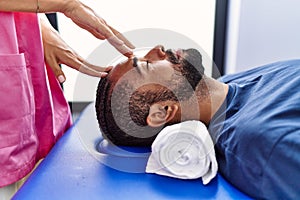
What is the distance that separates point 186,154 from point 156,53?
0.35 meters

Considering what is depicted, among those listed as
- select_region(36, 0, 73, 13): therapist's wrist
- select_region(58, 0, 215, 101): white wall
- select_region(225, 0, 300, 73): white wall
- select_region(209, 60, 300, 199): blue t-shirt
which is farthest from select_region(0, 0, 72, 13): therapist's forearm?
select_region(225, 0, 300, 73): white wall

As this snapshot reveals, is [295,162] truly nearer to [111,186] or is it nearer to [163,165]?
[163,165]

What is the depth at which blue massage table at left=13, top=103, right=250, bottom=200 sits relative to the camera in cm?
61

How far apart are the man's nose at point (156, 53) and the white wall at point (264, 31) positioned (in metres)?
0.85

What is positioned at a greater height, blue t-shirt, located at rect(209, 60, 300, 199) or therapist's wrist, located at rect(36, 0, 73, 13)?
therapist's wrist, located at rect(36, 0, 73, 13)

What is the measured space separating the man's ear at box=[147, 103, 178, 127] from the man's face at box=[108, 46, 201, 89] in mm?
75

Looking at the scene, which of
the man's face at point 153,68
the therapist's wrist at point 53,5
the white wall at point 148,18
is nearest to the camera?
the therapist's wrist at point 53,5

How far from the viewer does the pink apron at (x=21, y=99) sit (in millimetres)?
634

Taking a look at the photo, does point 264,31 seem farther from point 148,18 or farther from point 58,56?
point 58,56

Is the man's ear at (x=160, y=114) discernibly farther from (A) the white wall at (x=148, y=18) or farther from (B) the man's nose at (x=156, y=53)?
(A) the white wall at (x=148, y=18)

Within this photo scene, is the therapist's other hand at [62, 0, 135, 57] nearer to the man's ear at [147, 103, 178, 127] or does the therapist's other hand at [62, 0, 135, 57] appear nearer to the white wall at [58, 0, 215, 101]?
the man's ear at [147, 103, 178, 127]

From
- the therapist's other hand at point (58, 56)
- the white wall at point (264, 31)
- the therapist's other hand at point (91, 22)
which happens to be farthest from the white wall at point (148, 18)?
the therapist's other hand at point (91, 22)

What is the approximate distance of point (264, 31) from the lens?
1524 mm

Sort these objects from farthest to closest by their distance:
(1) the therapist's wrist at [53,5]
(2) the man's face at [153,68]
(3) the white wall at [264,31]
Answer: (3) the white wall at [264,31]
(2) the man's face at [153,68]
(1) the therapist's wrist at [53,5]
